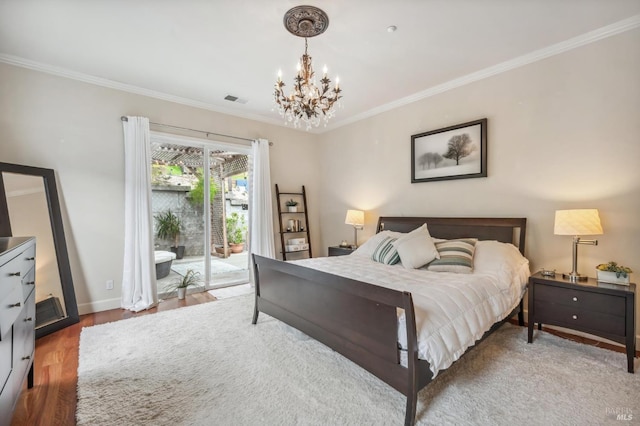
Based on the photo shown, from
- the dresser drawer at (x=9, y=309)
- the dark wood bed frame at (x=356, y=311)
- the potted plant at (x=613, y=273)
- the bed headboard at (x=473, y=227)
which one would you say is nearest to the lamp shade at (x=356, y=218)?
the bed headboard at (x=473, y=227)

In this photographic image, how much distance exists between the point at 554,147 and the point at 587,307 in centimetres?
159

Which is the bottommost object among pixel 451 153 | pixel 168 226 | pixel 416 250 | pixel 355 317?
pixel 355 317

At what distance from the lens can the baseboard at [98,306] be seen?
3.49 m

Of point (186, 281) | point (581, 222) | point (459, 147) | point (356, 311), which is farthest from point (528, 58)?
point (186, 281)

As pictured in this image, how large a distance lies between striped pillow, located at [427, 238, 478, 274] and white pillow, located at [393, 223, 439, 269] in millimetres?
77

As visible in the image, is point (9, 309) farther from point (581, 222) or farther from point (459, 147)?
point (459, 147)

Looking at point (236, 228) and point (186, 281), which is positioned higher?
point (236, 228)

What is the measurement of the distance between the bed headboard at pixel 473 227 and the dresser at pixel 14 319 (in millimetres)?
3811

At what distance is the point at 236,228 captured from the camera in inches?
195

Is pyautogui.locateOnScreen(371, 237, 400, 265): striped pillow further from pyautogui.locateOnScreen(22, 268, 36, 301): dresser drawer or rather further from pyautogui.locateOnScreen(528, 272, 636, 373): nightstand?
pyautogui.locateOnScreen(22, 268, 36, 301): dresser drawer

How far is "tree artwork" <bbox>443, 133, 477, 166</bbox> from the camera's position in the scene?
3.56m

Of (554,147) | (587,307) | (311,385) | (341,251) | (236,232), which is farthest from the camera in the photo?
(236,232)

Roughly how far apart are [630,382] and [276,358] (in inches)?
102

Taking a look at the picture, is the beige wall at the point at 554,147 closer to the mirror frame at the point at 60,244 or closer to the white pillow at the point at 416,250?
the white pillow at the point at 416,250
